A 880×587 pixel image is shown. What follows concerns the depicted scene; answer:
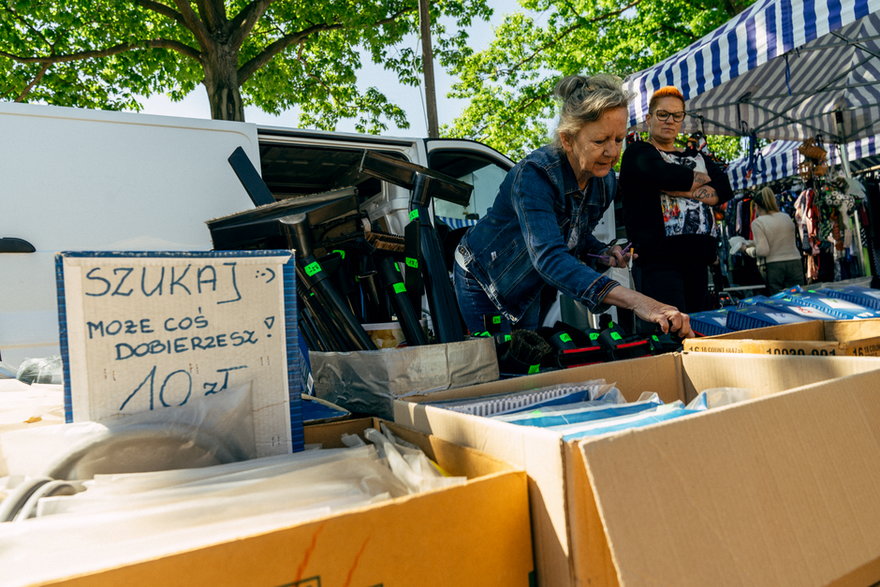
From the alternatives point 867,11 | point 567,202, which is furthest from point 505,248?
point 867,11

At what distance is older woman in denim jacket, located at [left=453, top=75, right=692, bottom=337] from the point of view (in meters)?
1.58

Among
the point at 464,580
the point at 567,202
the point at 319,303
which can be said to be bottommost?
the point at 464,580

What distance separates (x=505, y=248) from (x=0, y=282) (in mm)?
2182

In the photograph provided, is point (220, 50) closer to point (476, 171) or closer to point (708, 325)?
point (476, 171)

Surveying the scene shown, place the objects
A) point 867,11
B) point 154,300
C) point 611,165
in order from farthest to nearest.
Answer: point 867,11 < point 611,165 < point 154,300

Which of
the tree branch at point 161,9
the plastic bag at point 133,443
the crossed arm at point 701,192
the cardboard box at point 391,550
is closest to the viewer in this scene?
the cardboard box at point 391,550

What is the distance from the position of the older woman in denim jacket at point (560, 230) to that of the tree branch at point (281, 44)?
782cm

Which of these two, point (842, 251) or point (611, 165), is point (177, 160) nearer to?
point (611, 165)

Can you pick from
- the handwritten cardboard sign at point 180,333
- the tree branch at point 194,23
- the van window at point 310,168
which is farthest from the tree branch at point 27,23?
the handwritten cardboard sign at point 180,333

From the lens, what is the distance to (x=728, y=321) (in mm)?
1879

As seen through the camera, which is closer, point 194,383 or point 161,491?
point 161,491

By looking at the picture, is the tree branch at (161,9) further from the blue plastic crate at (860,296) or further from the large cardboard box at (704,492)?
the large cardboard box at (704,492)

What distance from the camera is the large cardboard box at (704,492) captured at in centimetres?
56

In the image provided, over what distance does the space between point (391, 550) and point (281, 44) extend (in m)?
9.69
